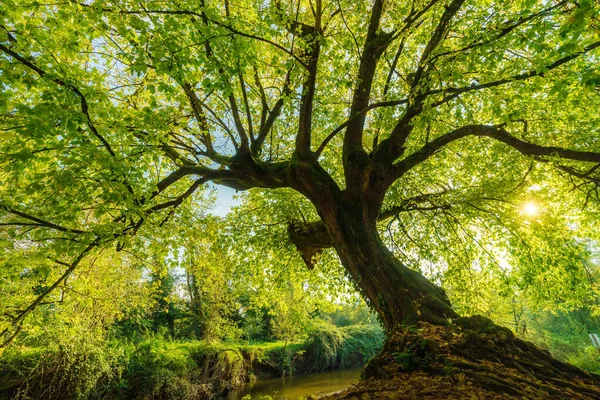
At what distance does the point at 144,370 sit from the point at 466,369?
13266 mm

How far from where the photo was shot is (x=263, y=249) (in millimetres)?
9320

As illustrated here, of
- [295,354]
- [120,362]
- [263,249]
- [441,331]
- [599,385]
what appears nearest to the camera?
[599,385]

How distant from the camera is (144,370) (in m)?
12.3

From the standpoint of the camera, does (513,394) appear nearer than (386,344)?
Yes

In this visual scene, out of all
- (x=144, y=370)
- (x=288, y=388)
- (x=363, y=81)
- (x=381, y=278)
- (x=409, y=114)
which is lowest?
(x=288, y=388)

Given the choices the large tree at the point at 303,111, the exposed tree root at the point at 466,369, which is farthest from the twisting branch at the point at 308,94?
the exposed tree root at the point at 466,369

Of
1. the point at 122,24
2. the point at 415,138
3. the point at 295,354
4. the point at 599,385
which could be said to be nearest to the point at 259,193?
the point at 415,138

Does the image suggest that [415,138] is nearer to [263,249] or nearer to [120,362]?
[263,249]

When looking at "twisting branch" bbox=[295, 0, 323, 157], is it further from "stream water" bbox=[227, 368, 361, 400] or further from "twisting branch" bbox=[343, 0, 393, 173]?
"stream water" bbox=[227, 368, 361, 400]

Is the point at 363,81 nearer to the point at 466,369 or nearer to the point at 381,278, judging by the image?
the point at 381,278

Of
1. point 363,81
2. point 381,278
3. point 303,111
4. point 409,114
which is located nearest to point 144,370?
point 381,278

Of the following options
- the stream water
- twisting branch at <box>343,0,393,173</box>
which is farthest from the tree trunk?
the stream water

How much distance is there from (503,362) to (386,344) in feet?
4.25

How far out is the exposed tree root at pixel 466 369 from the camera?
2.76 m
